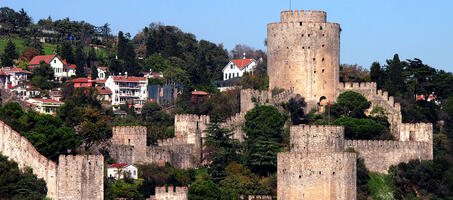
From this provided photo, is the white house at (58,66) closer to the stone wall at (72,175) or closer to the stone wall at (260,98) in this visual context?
the stone wall at (260,98)

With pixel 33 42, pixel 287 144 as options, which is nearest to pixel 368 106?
pixel 287 144

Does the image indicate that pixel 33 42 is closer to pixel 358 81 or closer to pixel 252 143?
pixel 358 81

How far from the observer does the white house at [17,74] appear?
86500 millimetres

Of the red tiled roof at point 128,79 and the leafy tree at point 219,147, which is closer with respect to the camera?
the leafy tree at point 219,147

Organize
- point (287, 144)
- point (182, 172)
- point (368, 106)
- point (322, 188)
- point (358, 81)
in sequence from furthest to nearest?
point (358, 81)
point (368, 106)
point (287, 144)
point (182, 172)
point (322, 188)

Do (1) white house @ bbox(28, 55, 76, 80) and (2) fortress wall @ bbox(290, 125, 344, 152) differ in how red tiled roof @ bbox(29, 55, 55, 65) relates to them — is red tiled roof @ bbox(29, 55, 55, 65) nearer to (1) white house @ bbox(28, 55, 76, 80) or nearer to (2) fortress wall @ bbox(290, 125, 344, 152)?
(1) white house @ bbox(28, 55, 76, 80)

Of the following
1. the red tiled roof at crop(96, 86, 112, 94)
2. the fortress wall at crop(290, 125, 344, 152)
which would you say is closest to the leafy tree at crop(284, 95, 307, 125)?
the fortress wall at crop(290, 125, 344, 152)

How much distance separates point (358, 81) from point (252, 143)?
14.1m

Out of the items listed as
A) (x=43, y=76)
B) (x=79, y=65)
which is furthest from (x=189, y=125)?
(x=79, y=65)

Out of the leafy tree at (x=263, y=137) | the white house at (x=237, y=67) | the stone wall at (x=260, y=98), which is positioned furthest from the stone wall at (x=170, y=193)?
the white house at (x=237, y=67)

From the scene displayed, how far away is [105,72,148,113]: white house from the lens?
289 feet

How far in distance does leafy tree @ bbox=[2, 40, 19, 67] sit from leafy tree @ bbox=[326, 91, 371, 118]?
3331 centimetres

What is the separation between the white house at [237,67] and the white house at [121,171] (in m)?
37.4

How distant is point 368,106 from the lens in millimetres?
69875
